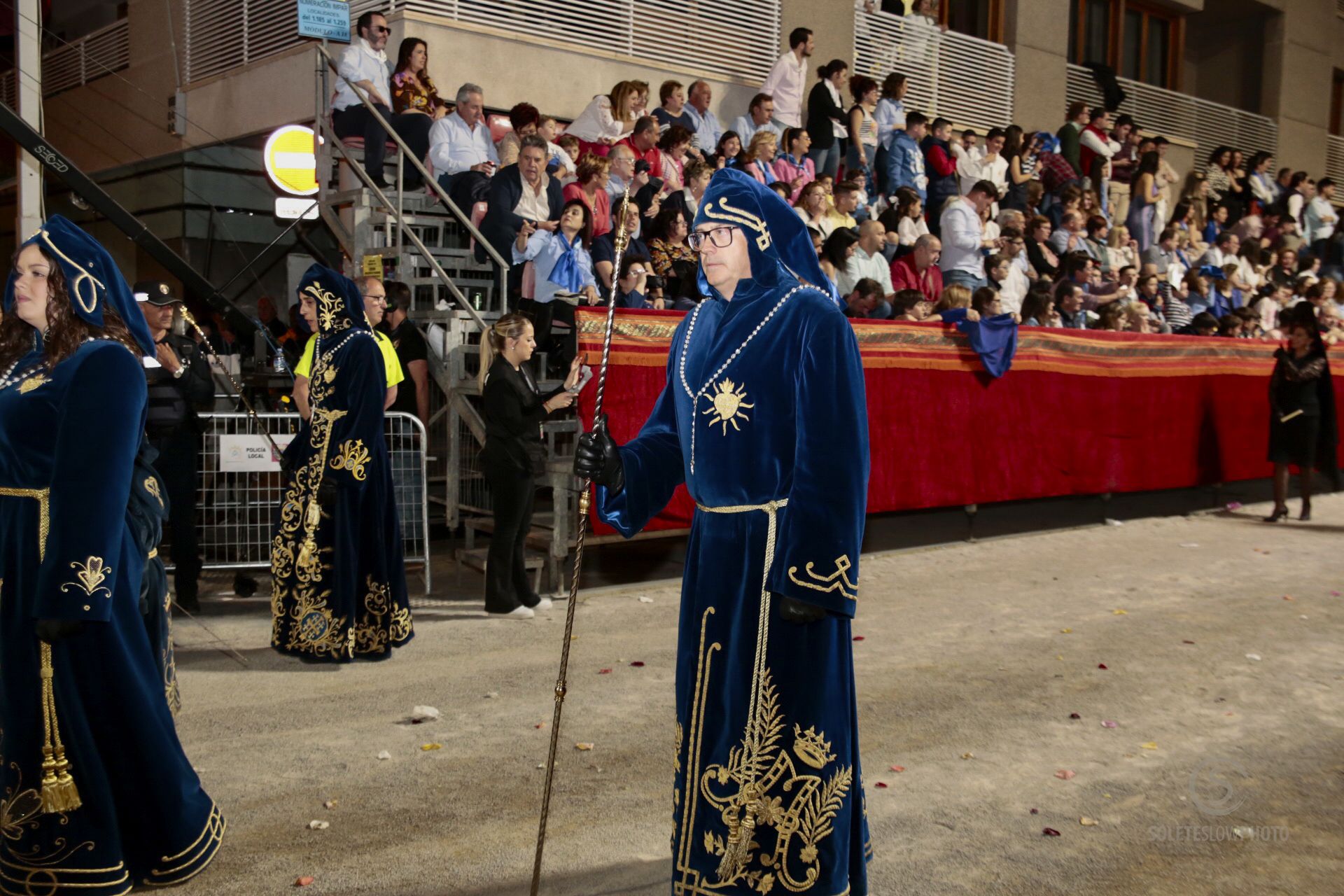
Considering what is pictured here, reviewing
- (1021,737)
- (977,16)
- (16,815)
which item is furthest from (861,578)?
(977,16)

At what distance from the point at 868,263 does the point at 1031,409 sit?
2.20 metres

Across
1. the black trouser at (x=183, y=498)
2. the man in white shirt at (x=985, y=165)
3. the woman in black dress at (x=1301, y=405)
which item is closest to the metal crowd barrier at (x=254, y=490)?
the black trouser at (x=183, y=498)

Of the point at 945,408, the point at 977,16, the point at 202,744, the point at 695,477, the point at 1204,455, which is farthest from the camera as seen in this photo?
the point at 977,16

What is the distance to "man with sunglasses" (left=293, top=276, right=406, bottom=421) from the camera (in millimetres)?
7031

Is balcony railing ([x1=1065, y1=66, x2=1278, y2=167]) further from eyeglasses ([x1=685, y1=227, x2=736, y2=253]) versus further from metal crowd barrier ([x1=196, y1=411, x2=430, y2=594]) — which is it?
eyeglasses ([x1=685, y1=227, x2=736, y2=253])

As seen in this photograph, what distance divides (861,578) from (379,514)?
13.3ft

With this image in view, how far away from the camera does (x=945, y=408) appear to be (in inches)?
418

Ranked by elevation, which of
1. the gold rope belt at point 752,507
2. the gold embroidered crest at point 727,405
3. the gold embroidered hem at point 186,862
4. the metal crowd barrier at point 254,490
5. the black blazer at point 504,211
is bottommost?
the gold embroidered hem at point 186,862

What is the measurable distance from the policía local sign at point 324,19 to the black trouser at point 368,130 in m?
0.73

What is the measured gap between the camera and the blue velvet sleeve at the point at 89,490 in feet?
11.7

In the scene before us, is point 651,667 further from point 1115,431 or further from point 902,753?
point 1115,431

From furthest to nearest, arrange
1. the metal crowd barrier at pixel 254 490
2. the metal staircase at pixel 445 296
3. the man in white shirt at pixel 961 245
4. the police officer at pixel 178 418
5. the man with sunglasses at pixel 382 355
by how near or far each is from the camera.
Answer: the man in white shirt at pixel 961 245 < the metal staircase at pixel 445 296 < the metal crowd barrier at pixel 254 490 < the police officer at pixel 178 418 < the man with sunglasses at pixel 382 355

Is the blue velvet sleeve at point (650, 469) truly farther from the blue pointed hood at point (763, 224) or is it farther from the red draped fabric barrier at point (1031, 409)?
the red draped fabric barrier at point (1031, 409)

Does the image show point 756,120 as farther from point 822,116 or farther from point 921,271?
point 921,271
